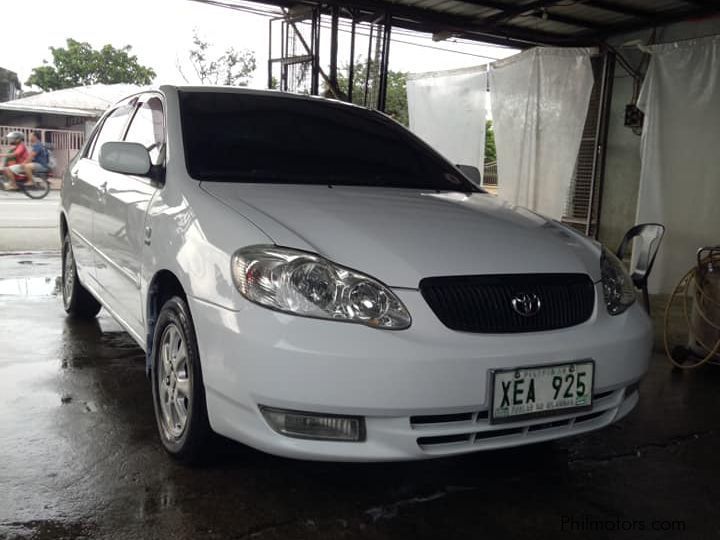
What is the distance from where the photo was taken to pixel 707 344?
420 cm

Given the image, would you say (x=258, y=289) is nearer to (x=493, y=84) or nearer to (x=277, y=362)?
(x=277, y=362)

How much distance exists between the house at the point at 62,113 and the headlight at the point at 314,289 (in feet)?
74.8

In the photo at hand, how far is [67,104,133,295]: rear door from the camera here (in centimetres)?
381

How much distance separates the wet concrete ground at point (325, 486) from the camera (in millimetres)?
2186

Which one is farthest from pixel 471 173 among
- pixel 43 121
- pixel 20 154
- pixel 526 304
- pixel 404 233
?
pixel 43 121

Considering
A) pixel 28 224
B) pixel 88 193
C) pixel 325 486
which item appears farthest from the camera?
pixel 28 224

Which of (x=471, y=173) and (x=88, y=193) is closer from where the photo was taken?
(x=471, y=173)

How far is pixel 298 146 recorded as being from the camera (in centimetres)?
309

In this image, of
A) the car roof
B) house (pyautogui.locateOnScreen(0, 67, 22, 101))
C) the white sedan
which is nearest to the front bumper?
the white sedan

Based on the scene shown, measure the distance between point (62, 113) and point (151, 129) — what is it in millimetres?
23641

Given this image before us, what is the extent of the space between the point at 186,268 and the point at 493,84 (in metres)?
6.69

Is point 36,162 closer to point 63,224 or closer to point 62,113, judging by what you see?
point 62,113

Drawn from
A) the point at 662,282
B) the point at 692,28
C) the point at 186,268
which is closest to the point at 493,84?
the point at 692,28

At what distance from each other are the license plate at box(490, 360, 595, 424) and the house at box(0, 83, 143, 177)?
2318cm
